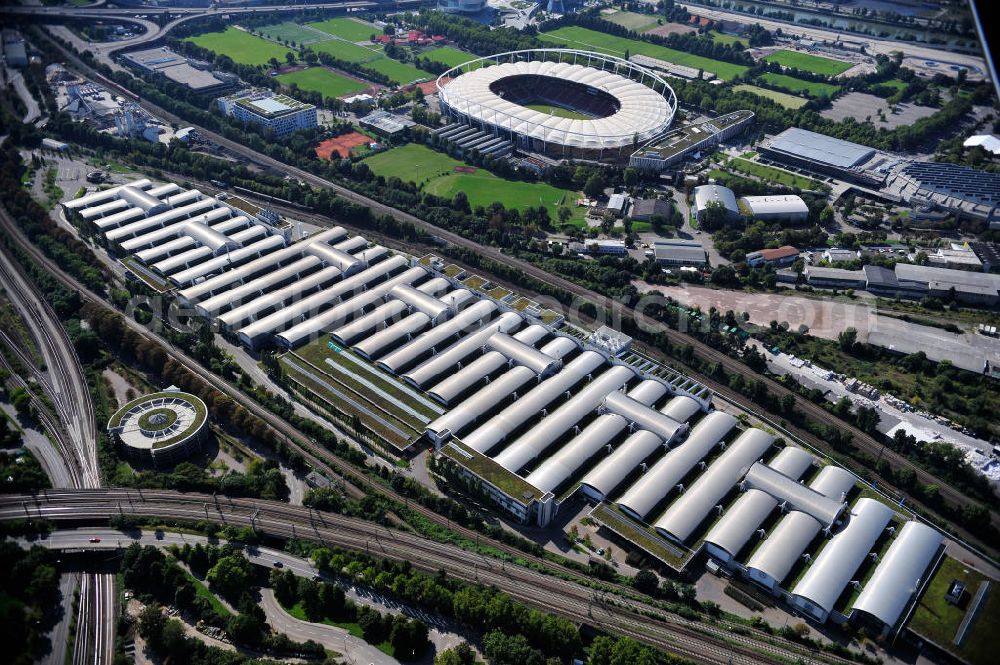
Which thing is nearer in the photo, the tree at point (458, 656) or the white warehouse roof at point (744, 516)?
the tree at point (458, 656)

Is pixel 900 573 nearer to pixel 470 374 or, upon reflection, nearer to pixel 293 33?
pixel 470 374

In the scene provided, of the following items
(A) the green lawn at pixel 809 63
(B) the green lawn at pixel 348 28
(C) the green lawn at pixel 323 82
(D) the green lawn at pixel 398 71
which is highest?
(A) the green lawn at pixel 809 63

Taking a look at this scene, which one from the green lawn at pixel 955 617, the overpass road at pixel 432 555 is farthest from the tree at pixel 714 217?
the overpass road at pixel 432 555

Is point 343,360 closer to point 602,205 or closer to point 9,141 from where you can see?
point 602,205

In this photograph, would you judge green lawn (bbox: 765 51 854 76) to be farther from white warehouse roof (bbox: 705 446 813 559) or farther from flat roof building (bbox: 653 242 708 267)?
white warehouse roof (bbox: 705 446 813 559)

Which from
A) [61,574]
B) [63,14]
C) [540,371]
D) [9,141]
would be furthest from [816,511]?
[63,14]

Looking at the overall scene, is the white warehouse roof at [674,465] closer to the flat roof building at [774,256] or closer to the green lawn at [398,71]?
the flat roof building at [774,256]
